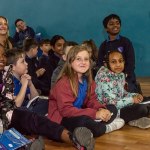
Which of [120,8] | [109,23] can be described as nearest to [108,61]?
[109,23]

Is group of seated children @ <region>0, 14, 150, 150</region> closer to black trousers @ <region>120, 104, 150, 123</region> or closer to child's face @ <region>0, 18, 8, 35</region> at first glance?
black trousers @ <region>120, 104, 150, 123</region>

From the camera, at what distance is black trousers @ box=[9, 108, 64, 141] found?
214 centimetres

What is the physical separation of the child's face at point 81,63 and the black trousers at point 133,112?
19.6 inches

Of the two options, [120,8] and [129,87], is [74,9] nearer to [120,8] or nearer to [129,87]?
[120,8]

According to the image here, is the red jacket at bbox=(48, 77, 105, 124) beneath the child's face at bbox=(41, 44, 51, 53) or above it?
beneath

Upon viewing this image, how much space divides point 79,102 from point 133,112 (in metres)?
0.48

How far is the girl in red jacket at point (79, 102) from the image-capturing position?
236cm

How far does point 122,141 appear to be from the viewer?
2.32 meters

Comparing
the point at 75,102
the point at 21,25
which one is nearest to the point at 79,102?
the point at 75,102

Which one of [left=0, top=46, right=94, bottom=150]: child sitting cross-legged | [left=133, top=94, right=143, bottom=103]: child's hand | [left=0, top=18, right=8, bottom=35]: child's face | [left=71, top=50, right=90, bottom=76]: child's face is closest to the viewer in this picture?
[left=0, top=46, right=94, bottom=150]: child sitting cross-legged

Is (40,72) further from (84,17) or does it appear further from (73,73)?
(84,17)

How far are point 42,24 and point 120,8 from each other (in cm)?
150

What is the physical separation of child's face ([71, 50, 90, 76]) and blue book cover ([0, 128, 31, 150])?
726mm

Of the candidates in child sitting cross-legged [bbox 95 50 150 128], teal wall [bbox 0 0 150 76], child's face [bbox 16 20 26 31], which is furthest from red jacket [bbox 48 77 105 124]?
child's face [bbox 16 20 26 31]
